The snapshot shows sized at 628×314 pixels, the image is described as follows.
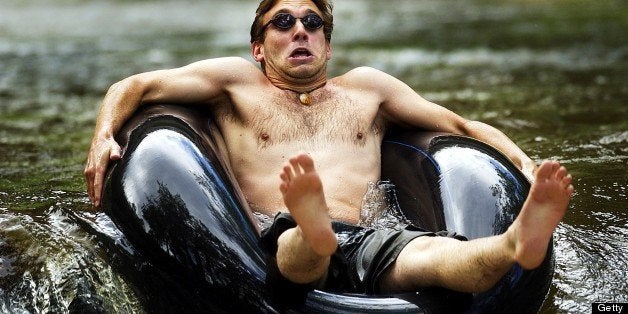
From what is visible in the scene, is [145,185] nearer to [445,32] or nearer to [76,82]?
[76,82]

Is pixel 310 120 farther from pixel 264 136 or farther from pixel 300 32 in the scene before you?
pixel 300 32

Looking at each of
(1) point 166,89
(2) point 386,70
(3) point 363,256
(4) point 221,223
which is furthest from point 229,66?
(2) point 386,70

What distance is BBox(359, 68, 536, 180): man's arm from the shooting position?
4352mm

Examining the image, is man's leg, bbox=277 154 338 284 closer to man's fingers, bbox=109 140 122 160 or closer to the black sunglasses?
man's fingers, bbox=109 140 122 160

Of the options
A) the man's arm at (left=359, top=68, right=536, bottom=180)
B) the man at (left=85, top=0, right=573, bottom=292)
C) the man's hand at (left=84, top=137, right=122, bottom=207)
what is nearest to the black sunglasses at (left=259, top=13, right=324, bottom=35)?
the man at (left=85, top=0, right=573, bottom=292)

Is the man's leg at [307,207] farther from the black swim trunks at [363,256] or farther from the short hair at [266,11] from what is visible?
the short hair at [266,11]

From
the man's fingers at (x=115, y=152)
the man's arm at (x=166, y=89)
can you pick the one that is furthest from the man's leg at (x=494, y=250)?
the man's arm at (x=166, y=89)

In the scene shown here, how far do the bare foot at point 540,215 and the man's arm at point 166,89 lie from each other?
1816mm

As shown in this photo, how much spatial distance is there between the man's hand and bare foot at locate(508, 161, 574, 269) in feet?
5.52

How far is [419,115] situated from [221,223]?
4.66ft

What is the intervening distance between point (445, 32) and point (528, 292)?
438 inches

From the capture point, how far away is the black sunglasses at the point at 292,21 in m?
4.46

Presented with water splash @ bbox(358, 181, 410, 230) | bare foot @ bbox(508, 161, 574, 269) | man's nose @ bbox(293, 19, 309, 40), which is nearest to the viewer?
bare foot @ bbox(508, 161, 574, 269)

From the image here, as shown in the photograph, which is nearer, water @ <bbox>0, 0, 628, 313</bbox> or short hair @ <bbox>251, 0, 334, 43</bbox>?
water @ <bbox>0, 0, 628, 313</bbox>
